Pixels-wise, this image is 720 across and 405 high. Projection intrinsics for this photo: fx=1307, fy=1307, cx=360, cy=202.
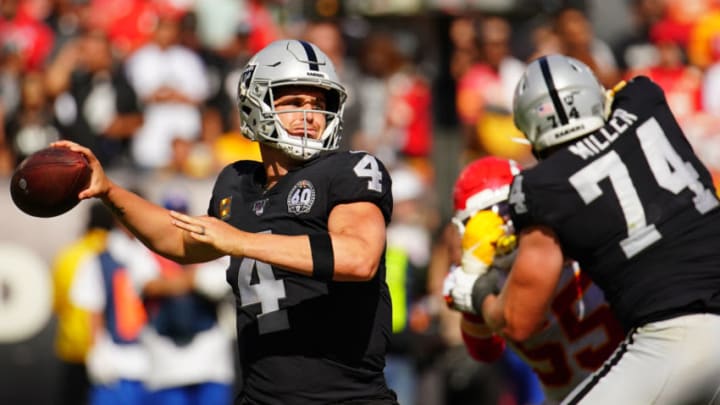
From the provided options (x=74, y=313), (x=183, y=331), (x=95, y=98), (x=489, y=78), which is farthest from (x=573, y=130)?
(x=95, y=98)

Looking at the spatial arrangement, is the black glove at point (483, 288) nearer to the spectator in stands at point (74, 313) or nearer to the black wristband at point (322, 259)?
the black wristband at point (322, 259)

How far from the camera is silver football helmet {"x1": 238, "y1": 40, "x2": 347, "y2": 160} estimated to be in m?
4.44

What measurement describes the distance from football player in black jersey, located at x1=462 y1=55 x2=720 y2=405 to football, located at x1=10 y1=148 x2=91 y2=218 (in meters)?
1.51

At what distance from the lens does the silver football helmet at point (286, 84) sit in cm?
444

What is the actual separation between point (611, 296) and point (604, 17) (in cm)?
783

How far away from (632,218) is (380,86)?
6.89m

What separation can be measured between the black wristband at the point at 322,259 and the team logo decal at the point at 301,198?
252mm

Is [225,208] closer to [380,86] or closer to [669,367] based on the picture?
[669,367]

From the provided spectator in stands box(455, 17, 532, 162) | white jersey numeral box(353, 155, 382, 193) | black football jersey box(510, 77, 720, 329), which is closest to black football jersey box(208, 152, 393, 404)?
white jersey numeral box(353, 155, 382, 193)

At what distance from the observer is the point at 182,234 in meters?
4.62

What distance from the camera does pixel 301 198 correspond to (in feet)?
14.1

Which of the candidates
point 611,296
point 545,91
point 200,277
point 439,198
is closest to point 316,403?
point 611,296

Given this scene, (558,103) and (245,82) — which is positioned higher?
(245,82)

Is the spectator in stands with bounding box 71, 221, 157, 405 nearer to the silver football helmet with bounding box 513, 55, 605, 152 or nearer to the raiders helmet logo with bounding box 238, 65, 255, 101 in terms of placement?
the raiders helmet logo with bounding box 238, 65, 255, 101
